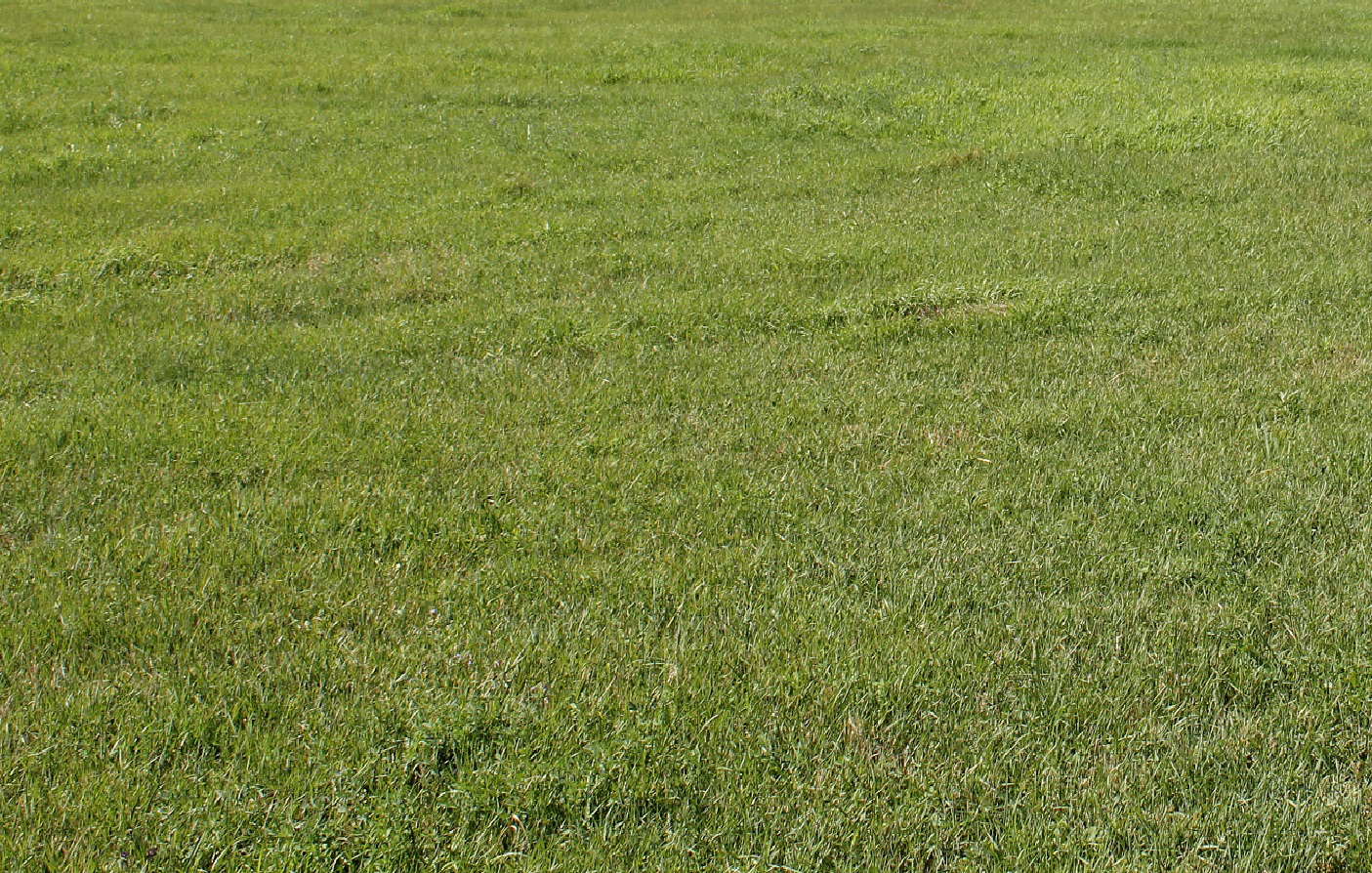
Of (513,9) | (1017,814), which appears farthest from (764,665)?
(513,9)

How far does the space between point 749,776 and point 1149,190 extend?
8.61 meters

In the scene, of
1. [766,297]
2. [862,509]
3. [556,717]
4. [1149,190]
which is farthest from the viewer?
[1149,190]

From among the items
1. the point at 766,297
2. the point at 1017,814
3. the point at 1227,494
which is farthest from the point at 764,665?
the point at 766,297

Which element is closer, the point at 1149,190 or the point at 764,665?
the point at 764,665

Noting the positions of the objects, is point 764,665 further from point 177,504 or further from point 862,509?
point 177,504

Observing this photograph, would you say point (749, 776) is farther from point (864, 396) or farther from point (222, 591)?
point (864, 396)

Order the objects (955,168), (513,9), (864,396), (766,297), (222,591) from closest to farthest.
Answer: (222,591) < (864,396) < (766,297) < (955,168) < (513,9)

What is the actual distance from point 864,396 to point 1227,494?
184cm

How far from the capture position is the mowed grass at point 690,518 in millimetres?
3406

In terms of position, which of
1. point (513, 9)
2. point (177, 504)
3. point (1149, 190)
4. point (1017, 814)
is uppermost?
point (513, 9)

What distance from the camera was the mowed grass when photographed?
11.2ft

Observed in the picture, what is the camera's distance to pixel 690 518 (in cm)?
499

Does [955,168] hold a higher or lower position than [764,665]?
higher

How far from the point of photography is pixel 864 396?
6.21m
